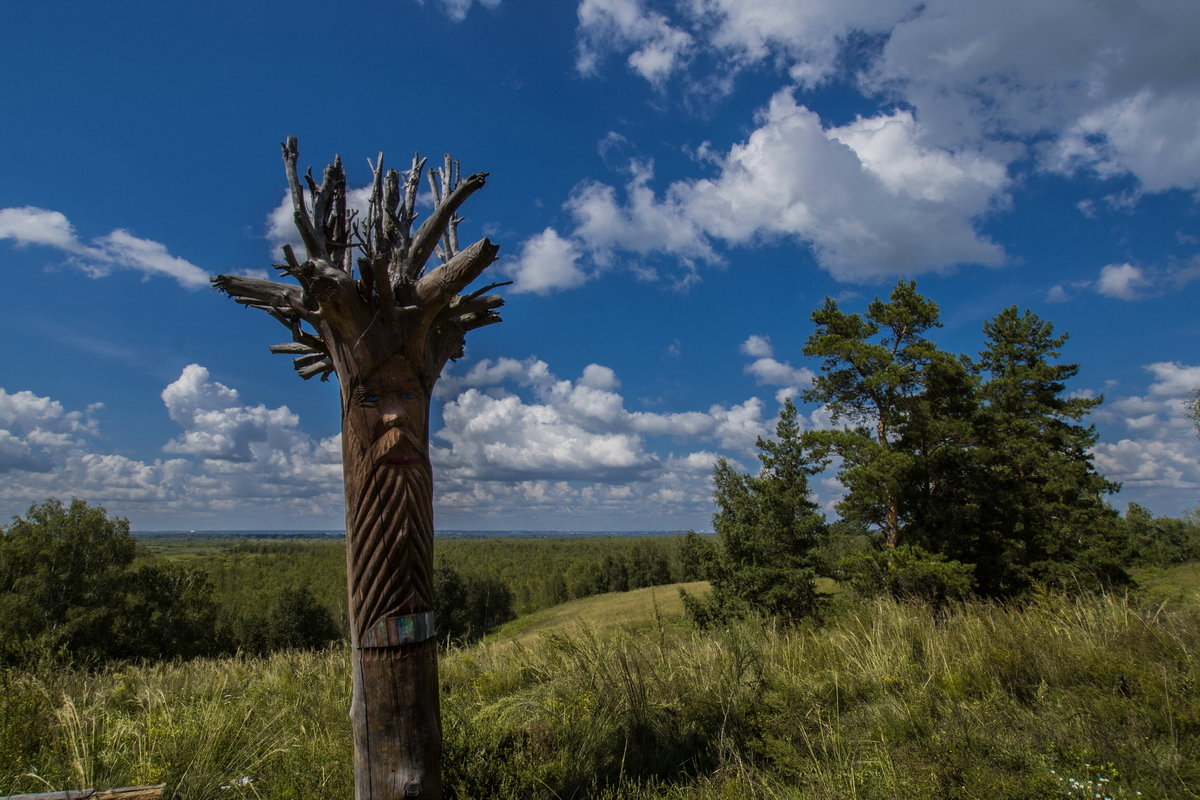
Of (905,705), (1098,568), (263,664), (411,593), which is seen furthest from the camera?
(1098,568)

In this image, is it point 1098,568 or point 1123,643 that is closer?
point 1123,643

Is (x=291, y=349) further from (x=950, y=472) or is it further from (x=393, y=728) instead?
(x=950, y=472)

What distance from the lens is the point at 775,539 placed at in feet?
76.0

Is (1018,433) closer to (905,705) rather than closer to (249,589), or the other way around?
(905,705)

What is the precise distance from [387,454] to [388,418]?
20 cm

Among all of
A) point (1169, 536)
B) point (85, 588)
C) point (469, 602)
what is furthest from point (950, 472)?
point (1169, 536)

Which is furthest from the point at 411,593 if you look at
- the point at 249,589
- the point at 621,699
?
the point at 249,589

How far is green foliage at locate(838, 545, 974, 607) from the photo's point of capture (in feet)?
51.6

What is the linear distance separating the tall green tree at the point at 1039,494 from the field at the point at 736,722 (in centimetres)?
1584

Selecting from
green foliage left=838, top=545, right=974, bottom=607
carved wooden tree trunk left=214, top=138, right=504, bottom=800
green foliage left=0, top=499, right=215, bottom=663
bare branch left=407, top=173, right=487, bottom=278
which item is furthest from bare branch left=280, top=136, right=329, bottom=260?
green foliage left=0, top=499, right=215, bottom=663

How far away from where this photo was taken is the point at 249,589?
2783 inches

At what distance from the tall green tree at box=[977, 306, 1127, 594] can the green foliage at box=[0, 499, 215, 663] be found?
132ft

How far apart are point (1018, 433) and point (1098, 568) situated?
5481 millimetres

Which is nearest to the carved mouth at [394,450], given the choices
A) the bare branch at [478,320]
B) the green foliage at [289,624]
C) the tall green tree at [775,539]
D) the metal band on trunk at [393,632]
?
the metal band on trunk at [393,632]
